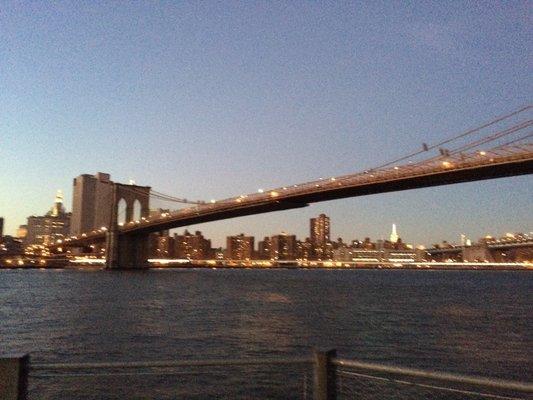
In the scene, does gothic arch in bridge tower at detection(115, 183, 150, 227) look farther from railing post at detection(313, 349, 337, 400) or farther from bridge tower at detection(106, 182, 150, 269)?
railing post at detection(313, 349, 337, 400)

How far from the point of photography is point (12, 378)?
4.04 meters

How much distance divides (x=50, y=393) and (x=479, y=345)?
14226mm

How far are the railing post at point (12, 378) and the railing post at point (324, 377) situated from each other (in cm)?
213

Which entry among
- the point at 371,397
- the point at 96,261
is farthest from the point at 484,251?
the point at 371,397

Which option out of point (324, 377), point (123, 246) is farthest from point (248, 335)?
point (123, 246)

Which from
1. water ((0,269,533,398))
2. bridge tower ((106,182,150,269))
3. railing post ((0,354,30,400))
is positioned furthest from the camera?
bridge tower ((106,182,150,269))

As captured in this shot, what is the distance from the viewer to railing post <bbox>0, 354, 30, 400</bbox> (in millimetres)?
4031

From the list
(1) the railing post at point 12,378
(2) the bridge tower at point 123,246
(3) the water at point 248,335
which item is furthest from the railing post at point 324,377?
(2) the bridge tower at point 123,246

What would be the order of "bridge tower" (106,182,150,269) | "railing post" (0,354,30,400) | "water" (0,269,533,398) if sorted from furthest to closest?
"bridge tower" (106,182,150,269)
"water" (0,269,533,398)
"railing post" (0,354,30,400)

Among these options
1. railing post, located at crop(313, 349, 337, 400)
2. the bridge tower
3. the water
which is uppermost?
the bridge tower

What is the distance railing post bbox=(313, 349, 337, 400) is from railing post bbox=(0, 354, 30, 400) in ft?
7.00

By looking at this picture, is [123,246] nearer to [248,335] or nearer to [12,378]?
[248,335]

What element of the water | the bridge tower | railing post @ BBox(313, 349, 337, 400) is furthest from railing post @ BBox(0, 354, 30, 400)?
the bridge tower

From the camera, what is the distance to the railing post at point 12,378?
13.2 feet
